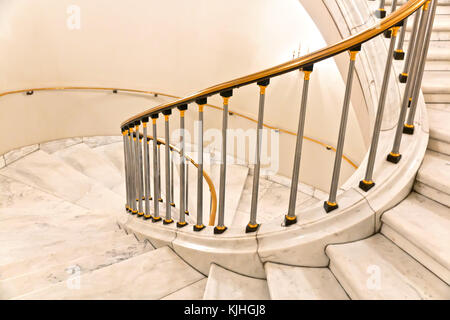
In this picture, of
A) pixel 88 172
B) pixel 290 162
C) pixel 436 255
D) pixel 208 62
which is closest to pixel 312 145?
pixel 290 162

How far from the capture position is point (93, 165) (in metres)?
4.93

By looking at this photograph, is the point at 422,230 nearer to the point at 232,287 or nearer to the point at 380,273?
the point at 380,273

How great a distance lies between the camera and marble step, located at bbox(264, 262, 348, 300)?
1373 millimetres

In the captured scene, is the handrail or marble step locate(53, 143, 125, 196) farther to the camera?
marble step locate(53, 143, 125, 196)

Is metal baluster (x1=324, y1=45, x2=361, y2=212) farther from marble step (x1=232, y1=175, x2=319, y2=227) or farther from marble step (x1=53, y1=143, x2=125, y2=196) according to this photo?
marble step (x1=53, y1=143, x2=125, y2=196)

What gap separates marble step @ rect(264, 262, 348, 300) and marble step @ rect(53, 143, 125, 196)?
11.7 ft

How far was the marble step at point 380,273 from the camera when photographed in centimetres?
122

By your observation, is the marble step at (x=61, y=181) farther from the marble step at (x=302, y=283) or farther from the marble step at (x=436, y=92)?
the marble step at (x=436, y=92)

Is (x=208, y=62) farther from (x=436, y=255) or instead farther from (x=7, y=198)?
(x=436, y=255)

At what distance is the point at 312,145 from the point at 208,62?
208 centimetres

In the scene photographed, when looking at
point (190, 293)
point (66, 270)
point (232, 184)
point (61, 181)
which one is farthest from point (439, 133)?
point (61, 181)

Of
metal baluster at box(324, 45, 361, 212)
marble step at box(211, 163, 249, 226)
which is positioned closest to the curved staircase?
metal baluster at box(324, 45, 361, 212)

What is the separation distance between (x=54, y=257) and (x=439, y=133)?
8.00ft

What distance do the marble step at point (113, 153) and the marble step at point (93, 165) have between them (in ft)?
0.43
